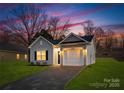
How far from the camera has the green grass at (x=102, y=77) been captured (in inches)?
295

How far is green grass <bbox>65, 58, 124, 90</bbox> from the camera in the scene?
7505 mm

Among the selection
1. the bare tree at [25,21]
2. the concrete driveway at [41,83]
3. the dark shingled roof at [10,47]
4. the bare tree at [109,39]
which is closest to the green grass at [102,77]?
the concrete driveway at [41,83]

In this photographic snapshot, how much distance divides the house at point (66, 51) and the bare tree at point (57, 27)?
779mm

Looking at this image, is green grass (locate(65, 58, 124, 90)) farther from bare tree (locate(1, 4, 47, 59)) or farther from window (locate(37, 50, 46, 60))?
window (locate(37, 50, 46, 60))

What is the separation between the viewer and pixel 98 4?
8.43 meters

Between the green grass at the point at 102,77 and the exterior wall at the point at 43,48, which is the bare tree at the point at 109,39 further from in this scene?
the exterior wall at the point at 43,48

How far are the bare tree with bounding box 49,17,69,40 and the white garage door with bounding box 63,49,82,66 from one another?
1327 mm

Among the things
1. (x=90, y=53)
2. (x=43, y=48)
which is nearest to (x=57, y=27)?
(x=90, y=53)

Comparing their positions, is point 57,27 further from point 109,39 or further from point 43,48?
point 43,48

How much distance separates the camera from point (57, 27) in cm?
1005

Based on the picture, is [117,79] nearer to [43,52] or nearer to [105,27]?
[105,27]
